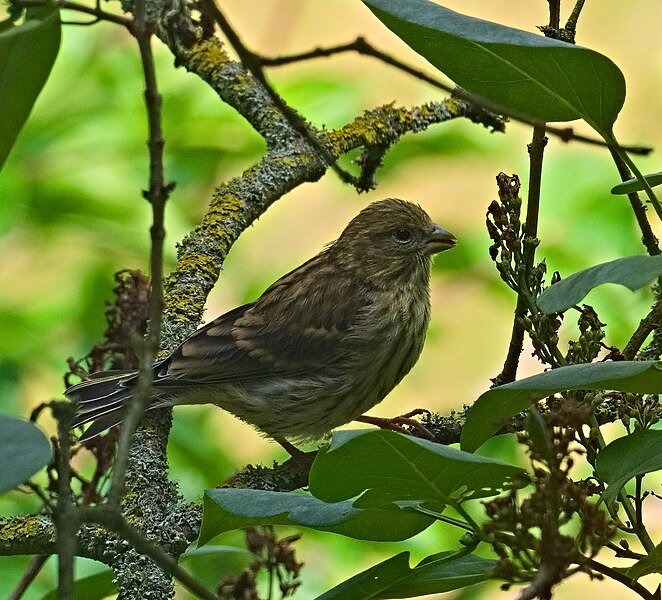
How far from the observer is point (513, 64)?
1828 millimetres

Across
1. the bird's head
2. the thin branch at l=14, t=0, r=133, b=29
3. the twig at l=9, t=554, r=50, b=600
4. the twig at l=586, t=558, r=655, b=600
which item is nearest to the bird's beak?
the bird's head

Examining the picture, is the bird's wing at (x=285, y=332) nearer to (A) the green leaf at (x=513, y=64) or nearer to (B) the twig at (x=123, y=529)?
(A) the green leaf at (x=513, y=64)

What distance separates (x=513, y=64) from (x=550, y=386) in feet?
1.93

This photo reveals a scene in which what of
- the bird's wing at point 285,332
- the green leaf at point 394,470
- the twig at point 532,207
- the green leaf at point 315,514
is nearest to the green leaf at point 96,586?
the green leaf at point 315,514

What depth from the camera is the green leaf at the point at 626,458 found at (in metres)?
1.72

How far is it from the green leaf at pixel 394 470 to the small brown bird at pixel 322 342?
2126mm

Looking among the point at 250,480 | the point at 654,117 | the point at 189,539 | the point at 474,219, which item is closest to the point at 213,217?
the point at 250,480

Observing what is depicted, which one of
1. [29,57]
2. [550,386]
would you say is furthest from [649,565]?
[29,57]

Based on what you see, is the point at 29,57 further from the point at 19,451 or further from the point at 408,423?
the point at 408,423

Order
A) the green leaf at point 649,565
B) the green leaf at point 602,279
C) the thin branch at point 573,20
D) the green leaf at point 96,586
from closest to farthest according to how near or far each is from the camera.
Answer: the green leaf at point 602,279
the green leaf at point 649,565
the thin branch at point 573,20
the green leaf at point 96,586

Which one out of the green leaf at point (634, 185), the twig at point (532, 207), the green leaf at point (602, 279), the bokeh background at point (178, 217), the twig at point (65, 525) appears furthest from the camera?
the bokeh background at point (178, 217)

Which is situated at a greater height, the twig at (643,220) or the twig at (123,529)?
the twig at (643,220)

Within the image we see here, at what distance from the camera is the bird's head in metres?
4.55

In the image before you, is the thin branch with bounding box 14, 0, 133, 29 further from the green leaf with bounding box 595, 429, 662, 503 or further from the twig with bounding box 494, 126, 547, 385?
the green leaf with bounding box 595, 429, 662, 503
